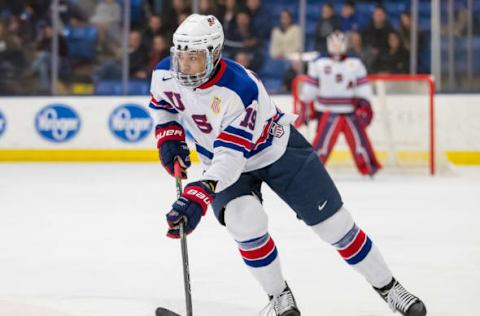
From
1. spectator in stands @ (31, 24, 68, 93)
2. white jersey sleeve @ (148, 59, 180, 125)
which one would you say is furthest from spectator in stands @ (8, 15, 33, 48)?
white jersey sleeve @ (148, 59, 180, 125)

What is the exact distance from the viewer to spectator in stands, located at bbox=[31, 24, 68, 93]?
29.3 feet

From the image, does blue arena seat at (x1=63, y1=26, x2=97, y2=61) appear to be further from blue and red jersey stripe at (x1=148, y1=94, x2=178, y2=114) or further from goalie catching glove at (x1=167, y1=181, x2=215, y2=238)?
goalie catching glove at (x1=167, y1=181, x2=215, y2=238)

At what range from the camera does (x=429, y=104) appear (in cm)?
813

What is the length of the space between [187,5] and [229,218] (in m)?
6.26

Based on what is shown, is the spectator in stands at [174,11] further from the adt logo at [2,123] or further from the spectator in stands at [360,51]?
the adt logo at [2,123]

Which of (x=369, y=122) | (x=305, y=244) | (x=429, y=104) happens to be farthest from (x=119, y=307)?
(x=429, y=104)

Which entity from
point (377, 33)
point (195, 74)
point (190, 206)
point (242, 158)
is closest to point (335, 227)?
point (242, 158)

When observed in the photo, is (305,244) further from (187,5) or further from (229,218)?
(187,5)

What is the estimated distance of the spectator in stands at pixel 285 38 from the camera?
28.7ft

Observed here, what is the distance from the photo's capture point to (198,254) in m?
4.25

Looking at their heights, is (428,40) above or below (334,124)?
above

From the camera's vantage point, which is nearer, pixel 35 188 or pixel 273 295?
pixel 273 295

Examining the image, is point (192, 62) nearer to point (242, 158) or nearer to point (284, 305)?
point (242, 158)

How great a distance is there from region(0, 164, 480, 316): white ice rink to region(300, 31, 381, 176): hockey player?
0.69m
